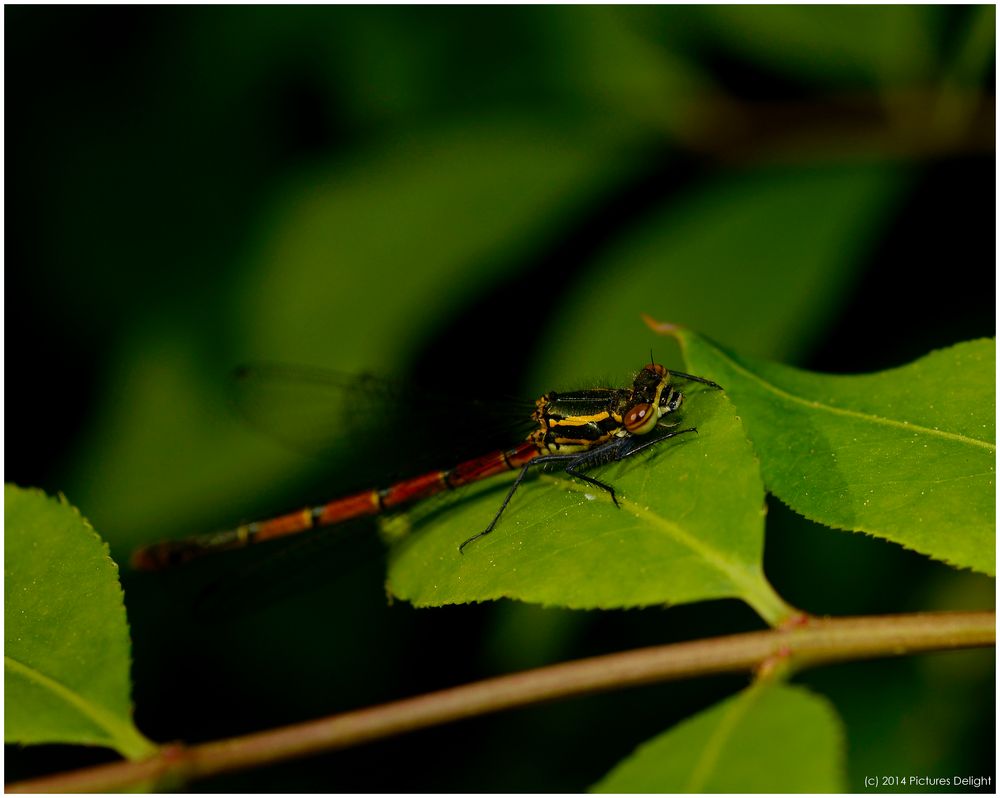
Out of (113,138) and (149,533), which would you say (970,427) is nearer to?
(149,533)

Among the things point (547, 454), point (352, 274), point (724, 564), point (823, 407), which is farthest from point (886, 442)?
point (352, 274)

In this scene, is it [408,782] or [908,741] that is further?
[408,782]

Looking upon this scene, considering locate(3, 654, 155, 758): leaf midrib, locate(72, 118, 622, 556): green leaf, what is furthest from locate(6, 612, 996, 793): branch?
locate(72, 118, 622, 556): green leaf

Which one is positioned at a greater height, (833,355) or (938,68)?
(938,68)

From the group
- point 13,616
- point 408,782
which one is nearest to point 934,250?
point 408,782

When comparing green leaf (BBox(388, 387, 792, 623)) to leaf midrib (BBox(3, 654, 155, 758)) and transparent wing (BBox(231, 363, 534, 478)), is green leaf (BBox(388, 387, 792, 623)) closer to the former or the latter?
leaf midrib (BBox(3, 654, 155, 758))

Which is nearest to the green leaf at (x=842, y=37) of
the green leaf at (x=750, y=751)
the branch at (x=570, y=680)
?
the branch at (x=570, y=680)

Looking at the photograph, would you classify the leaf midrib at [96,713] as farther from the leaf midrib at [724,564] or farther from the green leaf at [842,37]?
the green leaf at [842,37]
